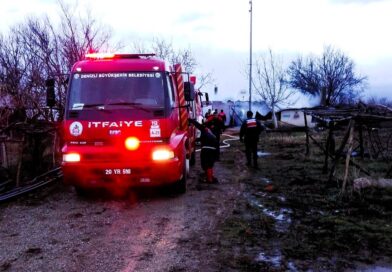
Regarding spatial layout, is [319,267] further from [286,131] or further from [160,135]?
[286,131]

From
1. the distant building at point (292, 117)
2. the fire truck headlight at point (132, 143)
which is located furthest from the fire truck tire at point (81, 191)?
the distant building at point (292, 117)

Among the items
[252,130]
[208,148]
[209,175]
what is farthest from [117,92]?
[252,130]

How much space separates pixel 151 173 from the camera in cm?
931

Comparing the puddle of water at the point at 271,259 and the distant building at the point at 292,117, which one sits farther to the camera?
the distant building at the point at 292,117

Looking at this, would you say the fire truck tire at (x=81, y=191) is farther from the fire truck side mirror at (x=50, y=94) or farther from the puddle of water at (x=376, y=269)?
the puddle of water at (x=376, y=269)

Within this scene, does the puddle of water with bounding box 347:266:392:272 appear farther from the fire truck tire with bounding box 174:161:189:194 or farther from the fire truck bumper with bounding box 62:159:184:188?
the fire truck tire with bounding box 174:161:189:194

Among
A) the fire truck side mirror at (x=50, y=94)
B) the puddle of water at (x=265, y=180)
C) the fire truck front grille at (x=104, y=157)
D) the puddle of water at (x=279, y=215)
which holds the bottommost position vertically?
the puddle of water at (x=265, y=180)

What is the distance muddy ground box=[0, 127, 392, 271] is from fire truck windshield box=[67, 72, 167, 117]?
1887 mm

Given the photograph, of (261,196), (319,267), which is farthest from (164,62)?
(319,267)

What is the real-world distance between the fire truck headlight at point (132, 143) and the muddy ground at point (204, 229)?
1145 mm

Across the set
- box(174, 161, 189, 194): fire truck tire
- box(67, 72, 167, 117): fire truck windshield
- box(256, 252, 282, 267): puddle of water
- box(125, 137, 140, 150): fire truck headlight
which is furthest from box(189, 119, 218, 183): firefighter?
box(256, 252, 282, 267): puddle of water

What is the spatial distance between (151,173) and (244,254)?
11.3ft

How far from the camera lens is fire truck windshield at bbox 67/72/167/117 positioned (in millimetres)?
9438

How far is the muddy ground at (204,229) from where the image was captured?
6.04m
